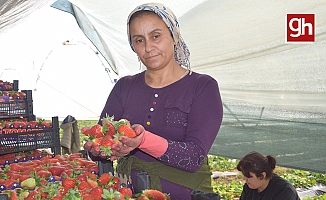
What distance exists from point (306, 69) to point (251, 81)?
0.64m

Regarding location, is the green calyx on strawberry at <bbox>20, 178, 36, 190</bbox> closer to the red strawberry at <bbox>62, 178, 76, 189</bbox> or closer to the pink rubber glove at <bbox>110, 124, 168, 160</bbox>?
the red strawberry at <bbox>62, 178, 76, 189</bbox>

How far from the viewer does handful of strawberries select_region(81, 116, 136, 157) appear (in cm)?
153

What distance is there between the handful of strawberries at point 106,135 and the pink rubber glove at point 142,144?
0.9 inches

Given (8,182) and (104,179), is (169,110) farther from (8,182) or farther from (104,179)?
(8,182)

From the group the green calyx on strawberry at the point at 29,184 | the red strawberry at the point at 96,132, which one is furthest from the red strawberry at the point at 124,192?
the green calyx on strawberry at the point at 29,184

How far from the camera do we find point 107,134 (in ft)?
5.29

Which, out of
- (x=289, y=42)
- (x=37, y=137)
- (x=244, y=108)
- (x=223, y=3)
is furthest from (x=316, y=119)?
(x=37, y=137)

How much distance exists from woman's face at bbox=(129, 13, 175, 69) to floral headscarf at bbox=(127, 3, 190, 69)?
0.08 ft

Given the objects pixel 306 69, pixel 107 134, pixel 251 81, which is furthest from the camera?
pixel 251 81

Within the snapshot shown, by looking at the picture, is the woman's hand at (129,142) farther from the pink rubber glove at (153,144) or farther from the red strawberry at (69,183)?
the red strawberry at (69,183)

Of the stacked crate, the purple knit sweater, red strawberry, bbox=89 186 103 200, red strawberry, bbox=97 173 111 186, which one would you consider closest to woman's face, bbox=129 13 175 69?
the purple knit sweater

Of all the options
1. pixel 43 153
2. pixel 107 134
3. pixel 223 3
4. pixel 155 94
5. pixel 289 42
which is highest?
pixel 223 3

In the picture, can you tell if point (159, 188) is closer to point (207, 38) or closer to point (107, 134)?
point (107, 134)

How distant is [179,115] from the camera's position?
1808 mm
